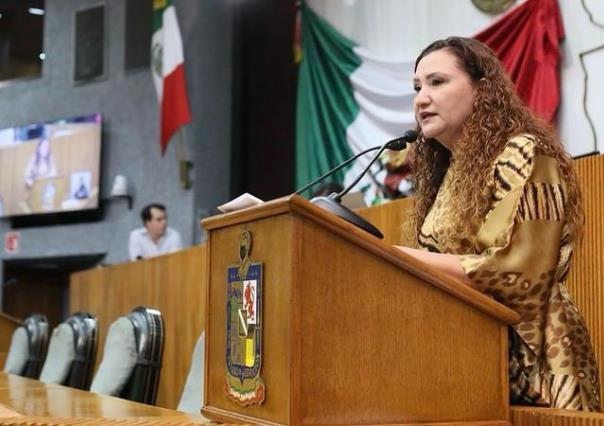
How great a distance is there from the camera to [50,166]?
959 centimetres

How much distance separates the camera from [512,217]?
1497mm

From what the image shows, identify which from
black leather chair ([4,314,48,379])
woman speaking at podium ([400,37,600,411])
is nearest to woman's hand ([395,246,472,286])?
woman speaking at podium ([400,37,600,411])

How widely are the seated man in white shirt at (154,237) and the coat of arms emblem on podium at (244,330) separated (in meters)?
5.78

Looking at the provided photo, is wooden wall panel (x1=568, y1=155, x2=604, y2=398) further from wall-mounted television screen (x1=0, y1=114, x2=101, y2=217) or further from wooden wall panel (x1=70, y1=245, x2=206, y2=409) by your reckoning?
wall-mounted television screen (x1=0, y1=114, x2=101, y2=217)

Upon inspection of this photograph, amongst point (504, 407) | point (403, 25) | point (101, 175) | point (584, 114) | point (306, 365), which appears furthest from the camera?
point (101, 175)

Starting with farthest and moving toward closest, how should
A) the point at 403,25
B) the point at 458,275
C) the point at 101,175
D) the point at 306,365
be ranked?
the point at 101,175, the point at 403,25, the point at 458,275, the point at 306,365

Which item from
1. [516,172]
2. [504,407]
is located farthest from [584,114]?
[504,407]

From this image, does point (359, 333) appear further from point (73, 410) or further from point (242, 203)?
point (73, 410)

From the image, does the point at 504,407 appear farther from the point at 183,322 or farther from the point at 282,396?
the point at 183,322

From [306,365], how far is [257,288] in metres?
0.15

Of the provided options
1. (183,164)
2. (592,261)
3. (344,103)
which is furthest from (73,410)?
(183,164)

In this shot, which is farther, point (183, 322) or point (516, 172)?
point (183, 322)

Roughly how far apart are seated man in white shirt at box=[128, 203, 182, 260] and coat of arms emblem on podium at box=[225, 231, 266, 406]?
5.78 metres

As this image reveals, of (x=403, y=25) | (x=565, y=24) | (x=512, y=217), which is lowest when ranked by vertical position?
(x=512, y=217)
